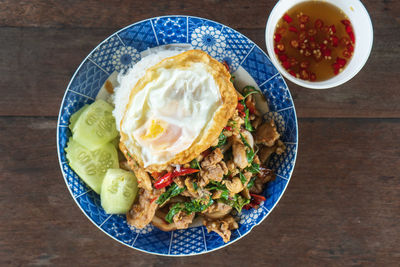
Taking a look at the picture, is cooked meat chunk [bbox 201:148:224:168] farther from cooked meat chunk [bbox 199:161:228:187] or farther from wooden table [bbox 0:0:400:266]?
wooden table [bbox 0:0:400:266]

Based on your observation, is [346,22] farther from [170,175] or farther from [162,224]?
[162,224]

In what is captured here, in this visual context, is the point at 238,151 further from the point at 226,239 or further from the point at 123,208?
the point at 123,208

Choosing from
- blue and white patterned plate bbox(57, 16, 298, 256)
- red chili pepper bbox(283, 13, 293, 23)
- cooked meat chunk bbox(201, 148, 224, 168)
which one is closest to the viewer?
cooked meat chunk bbox(201, 148, 224, 168)

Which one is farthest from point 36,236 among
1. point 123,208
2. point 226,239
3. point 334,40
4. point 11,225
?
point 334,40

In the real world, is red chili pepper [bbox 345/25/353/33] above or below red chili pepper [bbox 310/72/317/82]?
above

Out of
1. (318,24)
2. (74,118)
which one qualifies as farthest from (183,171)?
(318,24)

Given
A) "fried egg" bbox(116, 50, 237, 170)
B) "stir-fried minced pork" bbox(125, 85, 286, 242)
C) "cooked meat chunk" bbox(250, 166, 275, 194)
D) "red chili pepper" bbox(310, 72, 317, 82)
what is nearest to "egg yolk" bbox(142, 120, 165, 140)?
"fried egg" bbox(116, 50, 237, 170)
